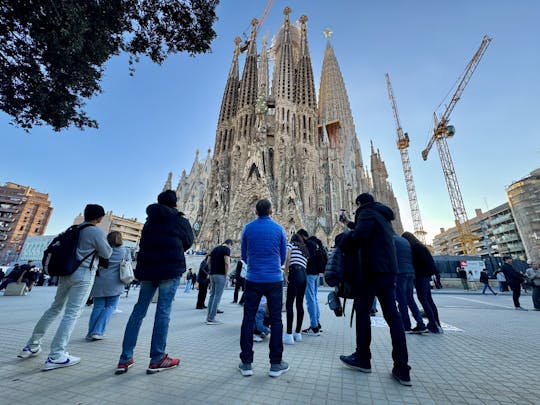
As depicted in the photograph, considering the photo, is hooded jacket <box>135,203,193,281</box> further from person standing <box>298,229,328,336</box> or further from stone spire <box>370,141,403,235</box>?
stone spire <box>370,141,403,235</box>

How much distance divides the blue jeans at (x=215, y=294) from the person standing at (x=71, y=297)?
8.38 ft

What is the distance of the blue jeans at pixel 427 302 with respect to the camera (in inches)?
165

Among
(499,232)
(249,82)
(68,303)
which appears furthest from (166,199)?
(499,232)

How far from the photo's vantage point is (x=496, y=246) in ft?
167

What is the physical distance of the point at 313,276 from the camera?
4.35 m

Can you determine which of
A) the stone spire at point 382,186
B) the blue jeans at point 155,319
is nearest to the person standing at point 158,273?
the blue jeans at point 155,319

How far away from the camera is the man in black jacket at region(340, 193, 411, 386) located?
239cm

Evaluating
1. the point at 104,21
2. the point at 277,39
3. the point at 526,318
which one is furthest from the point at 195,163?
the point at 526,318

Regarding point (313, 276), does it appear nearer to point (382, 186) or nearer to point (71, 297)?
point (71, 297)

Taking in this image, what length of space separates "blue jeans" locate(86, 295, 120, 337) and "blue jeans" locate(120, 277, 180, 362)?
173 centimetres

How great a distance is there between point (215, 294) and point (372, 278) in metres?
3.48

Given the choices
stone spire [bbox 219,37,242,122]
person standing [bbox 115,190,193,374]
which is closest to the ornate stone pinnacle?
stone spire [bbox 219,37,242,122]

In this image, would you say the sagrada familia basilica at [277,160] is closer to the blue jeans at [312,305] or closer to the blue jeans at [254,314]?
the blue jeans at [312,305]

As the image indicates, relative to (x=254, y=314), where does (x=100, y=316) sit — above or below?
below
